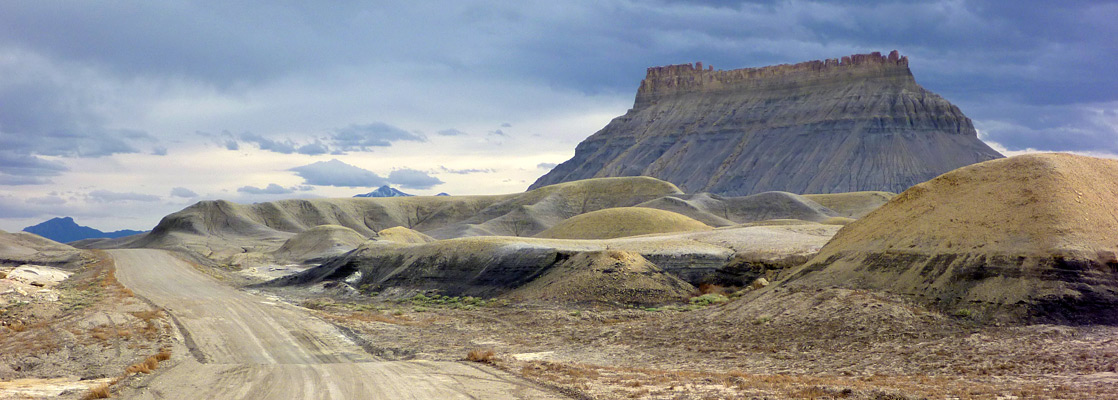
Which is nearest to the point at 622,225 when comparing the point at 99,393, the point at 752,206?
the point at 99,393

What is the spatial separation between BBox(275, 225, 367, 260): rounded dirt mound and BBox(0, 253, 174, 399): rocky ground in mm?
46704

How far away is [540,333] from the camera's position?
27781mm

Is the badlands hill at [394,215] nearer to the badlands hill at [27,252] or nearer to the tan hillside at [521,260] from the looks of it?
the badlands hill at [27,252]

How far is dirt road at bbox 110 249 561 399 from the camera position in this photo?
15203mm

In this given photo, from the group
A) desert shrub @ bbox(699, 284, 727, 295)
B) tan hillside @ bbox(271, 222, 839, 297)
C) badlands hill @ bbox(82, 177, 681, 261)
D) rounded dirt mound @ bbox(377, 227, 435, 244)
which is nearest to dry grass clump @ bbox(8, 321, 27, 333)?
tan hillside @ bbox(271, 222, 839, 297)

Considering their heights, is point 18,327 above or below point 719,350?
above

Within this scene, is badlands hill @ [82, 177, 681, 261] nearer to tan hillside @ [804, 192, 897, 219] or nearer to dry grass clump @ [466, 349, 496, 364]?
tan hillside @ [804, 192, 897, 219]

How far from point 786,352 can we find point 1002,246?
8080 mm

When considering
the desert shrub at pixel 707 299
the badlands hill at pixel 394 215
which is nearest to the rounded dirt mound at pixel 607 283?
the desert shrub at pixel 707 299

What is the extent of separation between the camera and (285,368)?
1817 cm

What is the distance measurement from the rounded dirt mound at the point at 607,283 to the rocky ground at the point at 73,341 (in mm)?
16728

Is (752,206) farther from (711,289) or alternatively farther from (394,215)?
(711,289)

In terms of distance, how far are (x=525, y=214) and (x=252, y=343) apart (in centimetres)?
11233

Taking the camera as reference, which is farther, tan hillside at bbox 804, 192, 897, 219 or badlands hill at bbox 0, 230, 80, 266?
tan hillside at bbox 804, 192, 897, 219
